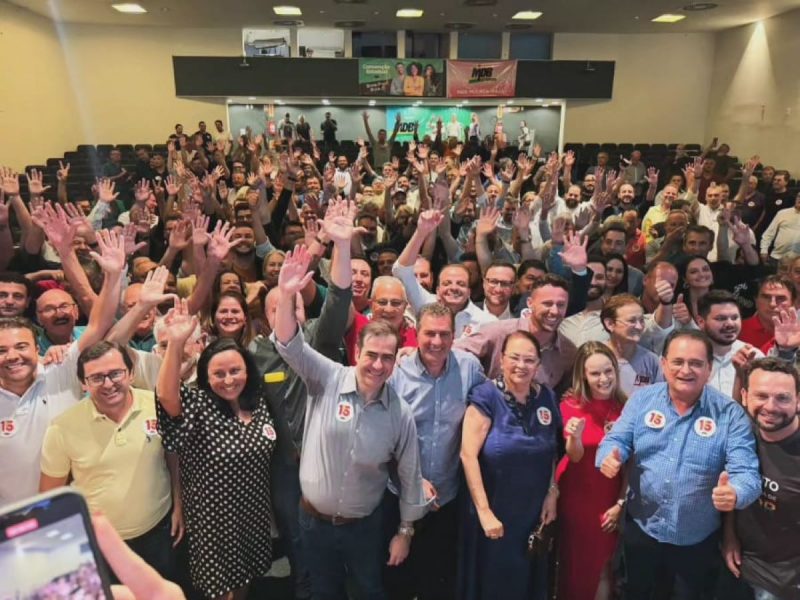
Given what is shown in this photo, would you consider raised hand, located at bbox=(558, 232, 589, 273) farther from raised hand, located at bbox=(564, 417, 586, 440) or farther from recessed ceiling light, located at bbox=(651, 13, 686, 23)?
recessed ceiling light, located at bbox=(651, 13, 686, 23)

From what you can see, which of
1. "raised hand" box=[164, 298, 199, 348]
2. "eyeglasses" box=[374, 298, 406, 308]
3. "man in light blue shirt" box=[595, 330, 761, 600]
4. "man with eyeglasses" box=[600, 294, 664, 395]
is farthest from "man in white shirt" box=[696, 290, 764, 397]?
"raised hand" box=[164, 298, 199, 348]

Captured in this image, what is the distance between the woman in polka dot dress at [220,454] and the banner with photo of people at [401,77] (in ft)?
38.6

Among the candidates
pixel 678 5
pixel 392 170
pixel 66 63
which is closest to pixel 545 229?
pixel 392 170

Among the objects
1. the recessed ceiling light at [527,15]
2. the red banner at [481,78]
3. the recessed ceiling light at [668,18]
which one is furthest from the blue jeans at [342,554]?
the recessed ceiling light at [668,18]

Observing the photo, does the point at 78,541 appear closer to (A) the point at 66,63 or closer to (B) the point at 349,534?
(B) the point at 349,534

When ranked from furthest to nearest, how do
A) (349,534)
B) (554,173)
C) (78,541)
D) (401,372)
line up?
(554,173), (401,372), (349,534), (78,541)

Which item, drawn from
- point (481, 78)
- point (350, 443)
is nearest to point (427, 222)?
point (350, 443)

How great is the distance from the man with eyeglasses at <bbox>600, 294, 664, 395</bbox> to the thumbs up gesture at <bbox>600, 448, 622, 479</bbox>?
1.82ft

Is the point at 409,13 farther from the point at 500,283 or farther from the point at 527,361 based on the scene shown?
the point at 527,361

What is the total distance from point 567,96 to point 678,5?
10.2 ft

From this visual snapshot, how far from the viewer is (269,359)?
251 centimetres

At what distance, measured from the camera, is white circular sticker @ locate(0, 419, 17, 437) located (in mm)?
2131

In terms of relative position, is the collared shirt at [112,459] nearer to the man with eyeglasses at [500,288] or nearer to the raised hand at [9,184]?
the man with eyeglasses at [500,288]

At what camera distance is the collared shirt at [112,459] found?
6.70 ft
